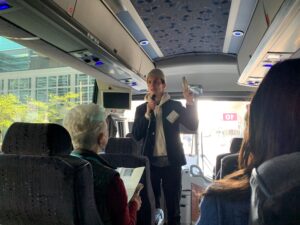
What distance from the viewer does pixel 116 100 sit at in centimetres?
489

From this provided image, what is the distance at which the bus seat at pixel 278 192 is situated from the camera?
1.85ft

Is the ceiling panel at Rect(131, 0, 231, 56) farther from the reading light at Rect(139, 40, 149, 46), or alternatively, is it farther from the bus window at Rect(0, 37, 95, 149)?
the bus window at Rect(0, 37, 95, 149)

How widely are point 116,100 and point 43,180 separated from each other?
3427mm

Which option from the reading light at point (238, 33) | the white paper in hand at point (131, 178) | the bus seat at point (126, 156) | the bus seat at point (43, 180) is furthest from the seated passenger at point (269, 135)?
the reading light at point (238, 33)

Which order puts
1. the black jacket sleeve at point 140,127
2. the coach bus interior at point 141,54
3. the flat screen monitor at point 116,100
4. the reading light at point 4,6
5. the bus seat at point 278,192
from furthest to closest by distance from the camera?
1. the flat screen monitor at point 116,100
2. the black jacket sleeve at point 140,127
3. the coach bus interior at point 141,54
4. the reading light at point 4,6
5. the bus seat at point 278,192

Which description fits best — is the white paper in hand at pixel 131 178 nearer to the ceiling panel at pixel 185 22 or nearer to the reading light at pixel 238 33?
the ceiling panel at pixel 185 22

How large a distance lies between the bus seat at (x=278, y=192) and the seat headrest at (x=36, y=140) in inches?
43.6

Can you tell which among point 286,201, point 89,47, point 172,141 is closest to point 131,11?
point 89,47

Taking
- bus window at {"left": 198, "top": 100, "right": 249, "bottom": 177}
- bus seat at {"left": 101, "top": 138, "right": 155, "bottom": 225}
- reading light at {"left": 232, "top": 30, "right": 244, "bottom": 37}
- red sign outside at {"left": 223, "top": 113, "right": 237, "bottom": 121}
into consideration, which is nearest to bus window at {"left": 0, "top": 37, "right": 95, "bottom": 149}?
bus seat at {"left": 101, "top": 138, "right": 155, "bottom": 225}

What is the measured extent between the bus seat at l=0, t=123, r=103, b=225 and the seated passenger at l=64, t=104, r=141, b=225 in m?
0.16

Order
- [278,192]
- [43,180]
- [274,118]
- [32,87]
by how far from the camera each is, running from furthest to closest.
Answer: [32,87]
[43,180]
[274,118]
[278,192]

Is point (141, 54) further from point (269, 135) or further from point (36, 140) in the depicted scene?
point (269, 135)

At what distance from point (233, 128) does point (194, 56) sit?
4.30 feet

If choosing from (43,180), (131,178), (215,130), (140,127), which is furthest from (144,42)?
(43,180)
